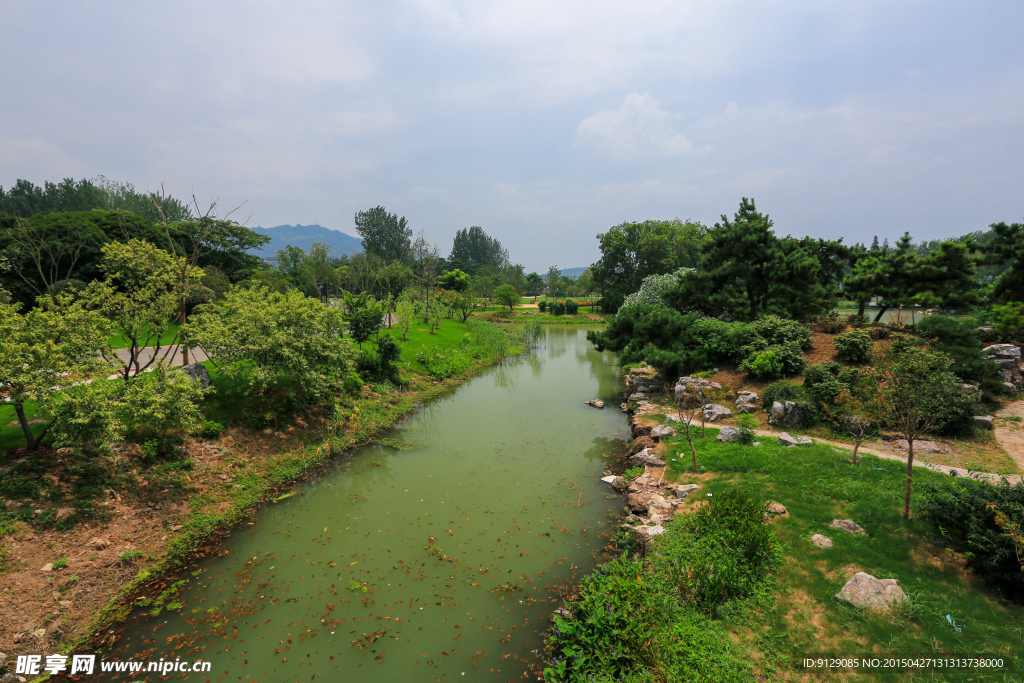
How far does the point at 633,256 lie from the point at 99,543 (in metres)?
62.4

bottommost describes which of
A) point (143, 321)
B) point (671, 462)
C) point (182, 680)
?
point (182, 680)

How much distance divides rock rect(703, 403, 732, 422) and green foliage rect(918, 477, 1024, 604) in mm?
7504

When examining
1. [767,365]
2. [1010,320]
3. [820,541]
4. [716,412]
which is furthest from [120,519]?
[1010,320]

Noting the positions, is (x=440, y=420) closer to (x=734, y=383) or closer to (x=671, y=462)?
(x=671, y=462)

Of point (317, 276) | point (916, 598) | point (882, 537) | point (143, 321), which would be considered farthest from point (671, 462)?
point (317, 276)

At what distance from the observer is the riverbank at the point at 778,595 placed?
517 centimetres

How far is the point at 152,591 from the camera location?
730 cm

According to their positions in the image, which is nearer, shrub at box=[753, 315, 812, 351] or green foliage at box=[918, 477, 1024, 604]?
green foliage at box=[918, 477, 1024, 604]

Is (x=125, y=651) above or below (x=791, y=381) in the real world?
below

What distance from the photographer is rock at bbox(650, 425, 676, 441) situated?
13672 millimetres

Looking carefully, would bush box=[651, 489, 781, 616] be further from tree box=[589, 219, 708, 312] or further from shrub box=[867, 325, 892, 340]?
tree box=[589, 219, 708, 312]

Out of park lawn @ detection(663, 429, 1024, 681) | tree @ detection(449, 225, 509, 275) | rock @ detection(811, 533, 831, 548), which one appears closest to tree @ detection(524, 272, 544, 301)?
tree @ detection(449, 225, 509, 275)

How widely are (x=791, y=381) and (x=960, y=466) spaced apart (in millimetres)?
5950

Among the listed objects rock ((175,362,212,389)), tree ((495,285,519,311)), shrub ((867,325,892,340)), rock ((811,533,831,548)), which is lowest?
rock ((811,533,831,548))
